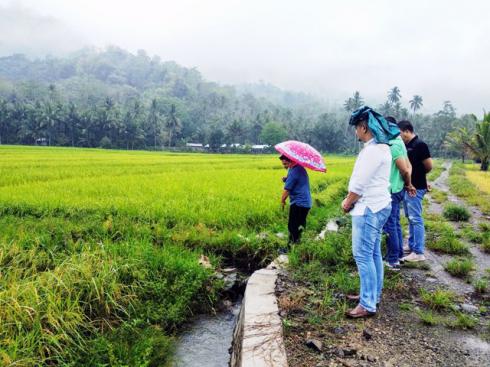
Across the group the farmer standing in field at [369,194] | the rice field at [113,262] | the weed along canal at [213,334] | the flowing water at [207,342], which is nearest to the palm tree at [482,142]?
the rice field at [113,262]

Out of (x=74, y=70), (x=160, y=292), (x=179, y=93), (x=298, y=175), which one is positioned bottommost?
(x=160, y=292)

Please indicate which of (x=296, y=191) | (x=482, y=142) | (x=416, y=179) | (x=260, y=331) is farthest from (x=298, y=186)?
(x=482, y=142)

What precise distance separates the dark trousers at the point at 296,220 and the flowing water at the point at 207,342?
1.57 meters

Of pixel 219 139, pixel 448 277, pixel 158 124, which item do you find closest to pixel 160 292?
pixel 448 277

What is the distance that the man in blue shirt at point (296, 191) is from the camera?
5012 mm

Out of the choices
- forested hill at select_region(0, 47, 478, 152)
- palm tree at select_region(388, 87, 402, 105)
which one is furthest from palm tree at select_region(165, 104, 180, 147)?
palm tree at select_region(388, 87, 402, 105)

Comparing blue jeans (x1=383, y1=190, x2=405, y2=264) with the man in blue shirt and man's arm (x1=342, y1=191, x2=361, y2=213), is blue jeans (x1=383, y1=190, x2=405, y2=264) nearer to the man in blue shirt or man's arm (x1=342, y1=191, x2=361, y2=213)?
the man in blue shirt

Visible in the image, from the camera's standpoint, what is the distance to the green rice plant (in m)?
3.54

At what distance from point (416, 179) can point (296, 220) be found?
5.57 ft

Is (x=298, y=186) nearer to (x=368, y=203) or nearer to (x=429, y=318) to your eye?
(x=368, y=203)

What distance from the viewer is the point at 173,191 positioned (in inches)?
360

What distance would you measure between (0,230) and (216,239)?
10.3ft

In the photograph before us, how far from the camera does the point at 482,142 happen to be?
2719 centimetres

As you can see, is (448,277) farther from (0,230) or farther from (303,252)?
Result: (0,230)
